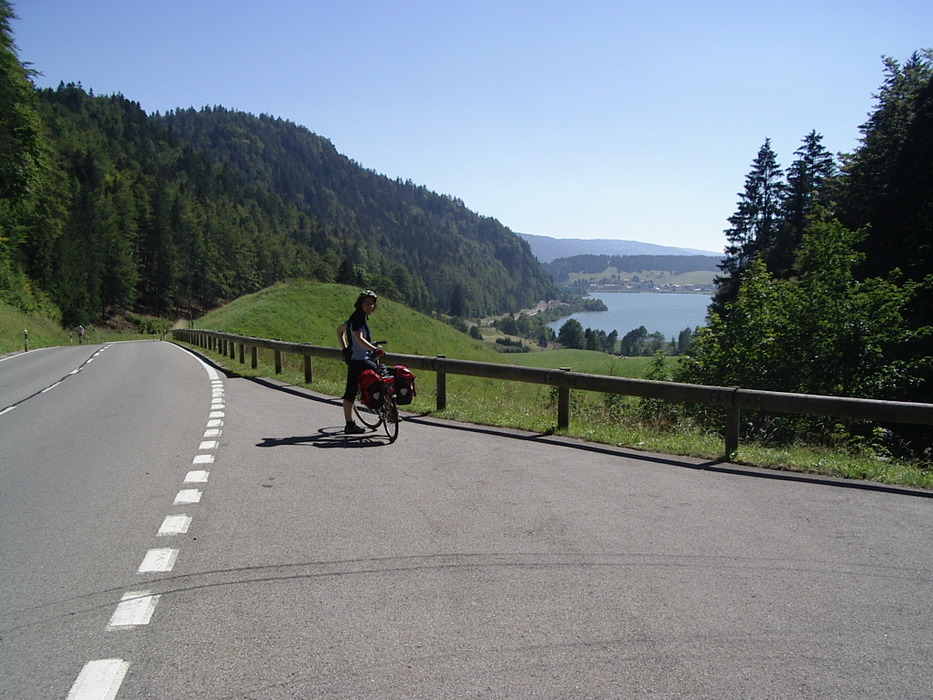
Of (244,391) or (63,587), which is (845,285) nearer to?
(244,391)

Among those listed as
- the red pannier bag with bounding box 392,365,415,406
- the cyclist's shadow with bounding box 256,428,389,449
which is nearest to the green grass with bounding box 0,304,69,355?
the cyclist's shadow with bounding box 256,428,389,449

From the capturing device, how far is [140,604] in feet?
13.7

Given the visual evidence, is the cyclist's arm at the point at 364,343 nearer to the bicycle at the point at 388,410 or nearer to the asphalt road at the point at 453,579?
the bicycle at the point at 388,410

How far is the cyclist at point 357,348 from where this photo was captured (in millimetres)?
10180

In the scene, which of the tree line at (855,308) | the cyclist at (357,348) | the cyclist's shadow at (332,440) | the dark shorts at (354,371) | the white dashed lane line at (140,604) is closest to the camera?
the white dashed lane line at (140,604)

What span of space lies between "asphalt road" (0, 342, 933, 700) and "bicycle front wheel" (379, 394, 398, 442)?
1060 millimetres

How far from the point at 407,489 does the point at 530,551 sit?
217 cm

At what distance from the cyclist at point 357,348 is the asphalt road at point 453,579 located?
171 cm

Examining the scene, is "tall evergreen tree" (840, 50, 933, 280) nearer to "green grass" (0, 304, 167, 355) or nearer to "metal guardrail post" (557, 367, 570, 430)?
"metal guardrail post" (557, 367, 570, 430)

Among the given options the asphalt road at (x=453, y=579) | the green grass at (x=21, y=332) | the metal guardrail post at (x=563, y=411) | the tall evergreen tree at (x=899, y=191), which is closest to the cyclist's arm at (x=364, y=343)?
the asphalt road at (x=453, y=579)

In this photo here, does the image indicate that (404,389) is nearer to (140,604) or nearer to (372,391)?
(372,391)

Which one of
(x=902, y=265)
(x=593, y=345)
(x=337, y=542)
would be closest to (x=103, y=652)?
(x=337, y=542)

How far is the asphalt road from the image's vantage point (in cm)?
337

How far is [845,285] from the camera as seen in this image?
57.1 ft
